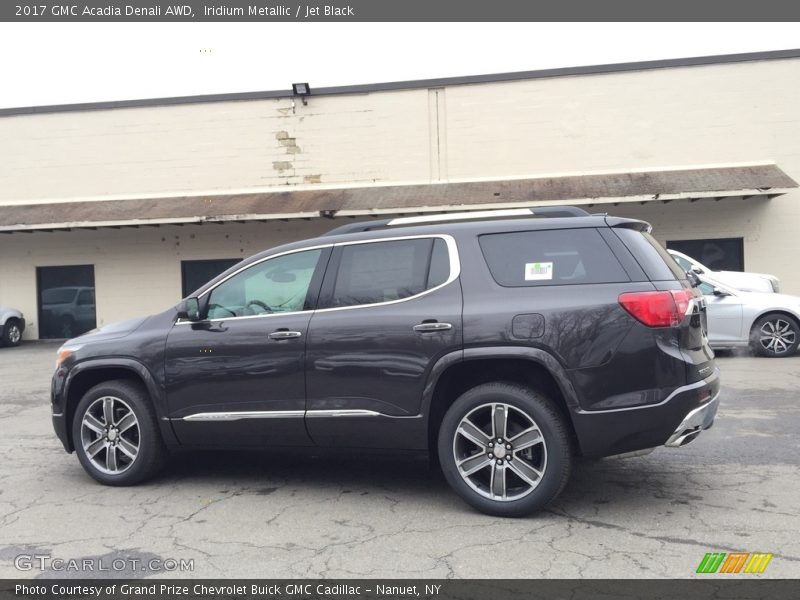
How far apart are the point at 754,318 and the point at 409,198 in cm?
834

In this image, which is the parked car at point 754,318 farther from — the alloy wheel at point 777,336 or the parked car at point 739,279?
the parked car at point 739,279

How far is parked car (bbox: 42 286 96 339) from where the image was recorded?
20.5 metres

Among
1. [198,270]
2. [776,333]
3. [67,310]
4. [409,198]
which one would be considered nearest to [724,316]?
[776,333]

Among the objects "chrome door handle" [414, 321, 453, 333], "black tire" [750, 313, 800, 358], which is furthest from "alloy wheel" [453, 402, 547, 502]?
"black tire" [750, 313, 800, 358]

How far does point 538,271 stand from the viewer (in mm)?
4742

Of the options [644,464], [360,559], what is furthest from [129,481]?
[644,464]

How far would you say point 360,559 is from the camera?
4.05 metres

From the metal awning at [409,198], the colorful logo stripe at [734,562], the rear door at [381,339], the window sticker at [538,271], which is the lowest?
the colorful logo stripe at [734,562]

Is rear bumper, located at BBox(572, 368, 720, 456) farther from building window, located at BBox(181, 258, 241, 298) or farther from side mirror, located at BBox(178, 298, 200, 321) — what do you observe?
building window, located at BBox(181, 258, 241, 298)

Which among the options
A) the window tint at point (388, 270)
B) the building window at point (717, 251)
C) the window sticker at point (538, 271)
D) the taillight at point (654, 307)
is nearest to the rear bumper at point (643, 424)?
the taillight at point (654, 307)

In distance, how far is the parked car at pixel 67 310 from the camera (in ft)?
67.3

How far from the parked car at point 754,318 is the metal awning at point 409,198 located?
168 inches

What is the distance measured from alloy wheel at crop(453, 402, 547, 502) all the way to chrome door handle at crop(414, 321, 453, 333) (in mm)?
553

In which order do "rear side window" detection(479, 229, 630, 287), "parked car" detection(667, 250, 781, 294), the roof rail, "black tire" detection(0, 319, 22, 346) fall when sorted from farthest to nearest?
"black tire" detection(0, 319, 22, 346)
"parked car" detection(667, 250, 781, 294)
the roof rail
"rear side window" detection(479, 229, 630, 287)
